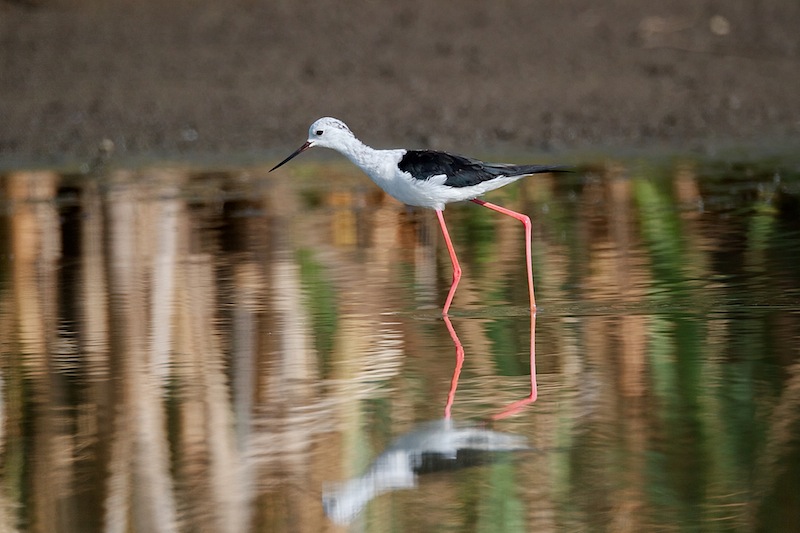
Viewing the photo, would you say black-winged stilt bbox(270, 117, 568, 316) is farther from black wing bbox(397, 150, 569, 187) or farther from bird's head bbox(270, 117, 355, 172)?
bird's head bbox(270, 117, 355, 172)

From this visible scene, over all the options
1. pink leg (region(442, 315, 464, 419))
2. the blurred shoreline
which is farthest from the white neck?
the blurred shoreline

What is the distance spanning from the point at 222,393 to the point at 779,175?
676cm

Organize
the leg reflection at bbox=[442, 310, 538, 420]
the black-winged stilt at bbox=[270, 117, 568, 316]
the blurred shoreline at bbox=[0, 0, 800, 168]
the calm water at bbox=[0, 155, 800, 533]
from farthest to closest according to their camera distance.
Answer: the blurred shoreline at bbox=[0, 0, 800, 168]
the black-winged stilt at bbox=[270, 117, 568, 316]
the leg reflection at bbox=[442, 310, 538, 420]
the calm water at bbox=[0, 155, 800, 533]

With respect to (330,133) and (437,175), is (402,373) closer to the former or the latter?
(437,175)

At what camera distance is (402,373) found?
5.30 meters

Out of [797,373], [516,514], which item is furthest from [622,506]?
[797,373]

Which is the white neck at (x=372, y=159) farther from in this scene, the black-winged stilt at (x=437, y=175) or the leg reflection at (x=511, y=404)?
the leg reflection at (x=511, y=404)

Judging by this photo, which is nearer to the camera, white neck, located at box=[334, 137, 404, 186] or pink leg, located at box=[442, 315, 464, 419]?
pink leg, located at box=[442, 315, 464, 419]

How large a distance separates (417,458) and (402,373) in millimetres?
1058

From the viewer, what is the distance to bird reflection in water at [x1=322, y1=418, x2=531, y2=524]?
3.94m

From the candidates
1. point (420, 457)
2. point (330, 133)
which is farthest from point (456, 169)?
point (420, 457)

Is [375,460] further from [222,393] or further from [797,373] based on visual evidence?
[797,373]

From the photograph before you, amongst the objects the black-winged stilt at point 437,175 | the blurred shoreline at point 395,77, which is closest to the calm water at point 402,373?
the black-winged stilt at point 437,175

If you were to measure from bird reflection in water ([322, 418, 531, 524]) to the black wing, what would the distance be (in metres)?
2.29
